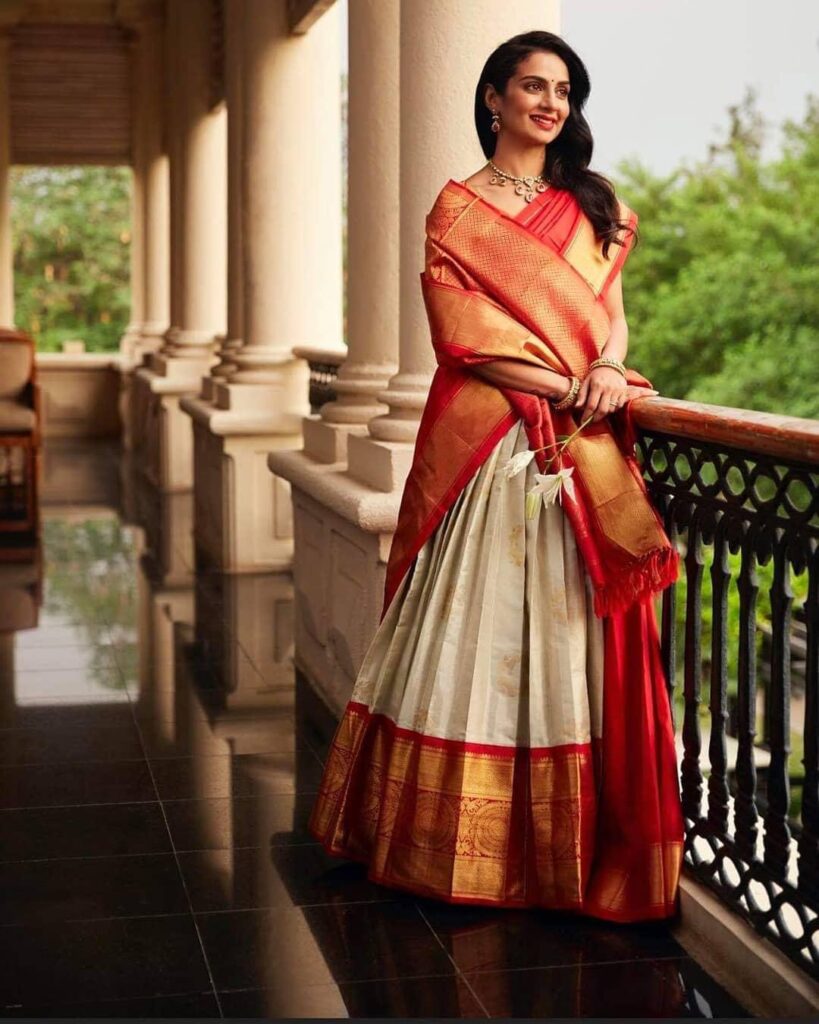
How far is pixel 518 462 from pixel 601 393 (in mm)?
254

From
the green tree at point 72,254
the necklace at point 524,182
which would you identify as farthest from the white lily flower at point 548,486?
the green tree at point 72,254

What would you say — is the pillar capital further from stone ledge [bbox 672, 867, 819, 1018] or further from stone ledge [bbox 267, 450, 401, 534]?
stone ledge [bbox 672, 867, 819, 1018]

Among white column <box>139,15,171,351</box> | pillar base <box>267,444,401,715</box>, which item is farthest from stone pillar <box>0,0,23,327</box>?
pillar base <box>267,444,401,715</box>

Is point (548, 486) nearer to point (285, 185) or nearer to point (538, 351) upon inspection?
point (538, 351)

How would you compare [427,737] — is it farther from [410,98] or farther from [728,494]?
[410,98]

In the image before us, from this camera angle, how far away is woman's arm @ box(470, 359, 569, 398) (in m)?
3.62

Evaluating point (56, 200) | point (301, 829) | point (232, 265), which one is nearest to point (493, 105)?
point (301, 829)

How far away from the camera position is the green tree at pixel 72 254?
123 feet

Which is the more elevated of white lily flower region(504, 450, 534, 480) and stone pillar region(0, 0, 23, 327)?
stone pillar region(0, 0, 23, 327)

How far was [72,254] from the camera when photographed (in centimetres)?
3822

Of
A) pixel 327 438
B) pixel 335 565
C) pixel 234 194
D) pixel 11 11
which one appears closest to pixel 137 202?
pixel 11 11

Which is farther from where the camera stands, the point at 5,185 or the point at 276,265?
the point at 5,185

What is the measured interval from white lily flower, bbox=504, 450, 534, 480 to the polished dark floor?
3.37 ft

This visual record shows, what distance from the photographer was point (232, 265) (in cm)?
977
